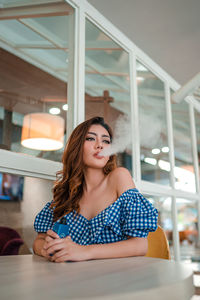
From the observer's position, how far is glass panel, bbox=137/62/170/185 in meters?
2.45

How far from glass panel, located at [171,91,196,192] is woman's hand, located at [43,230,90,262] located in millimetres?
2122

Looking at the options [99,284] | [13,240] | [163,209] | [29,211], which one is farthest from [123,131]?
[99,284]

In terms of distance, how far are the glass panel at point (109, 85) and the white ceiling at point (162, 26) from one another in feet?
0.57

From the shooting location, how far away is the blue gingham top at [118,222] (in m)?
0.95

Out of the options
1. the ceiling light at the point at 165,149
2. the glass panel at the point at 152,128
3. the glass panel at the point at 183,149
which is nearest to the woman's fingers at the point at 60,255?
the glass panel at the point at 152,128

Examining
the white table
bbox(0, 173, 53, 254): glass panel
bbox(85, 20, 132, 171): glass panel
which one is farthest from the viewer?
bbox(85, 20, 132, 171): glass panel

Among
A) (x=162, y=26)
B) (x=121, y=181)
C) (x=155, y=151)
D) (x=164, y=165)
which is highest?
(x=162, y=26)

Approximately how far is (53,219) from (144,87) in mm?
1763

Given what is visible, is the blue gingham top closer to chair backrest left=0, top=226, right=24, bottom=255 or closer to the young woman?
the young woman

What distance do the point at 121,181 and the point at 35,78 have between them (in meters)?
0.87

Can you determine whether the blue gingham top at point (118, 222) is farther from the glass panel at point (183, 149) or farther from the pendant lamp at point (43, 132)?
the glass panel at point (183, 149)

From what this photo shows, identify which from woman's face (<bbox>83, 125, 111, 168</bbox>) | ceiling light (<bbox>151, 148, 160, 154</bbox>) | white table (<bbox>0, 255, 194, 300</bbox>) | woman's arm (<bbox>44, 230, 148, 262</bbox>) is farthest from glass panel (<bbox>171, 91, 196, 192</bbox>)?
white table (<bbox>0, 255, 194, 300</bbox>)

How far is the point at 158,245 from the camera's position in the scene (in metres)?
1.25

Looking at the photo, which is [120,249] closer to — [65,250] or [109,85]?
[65,250]
